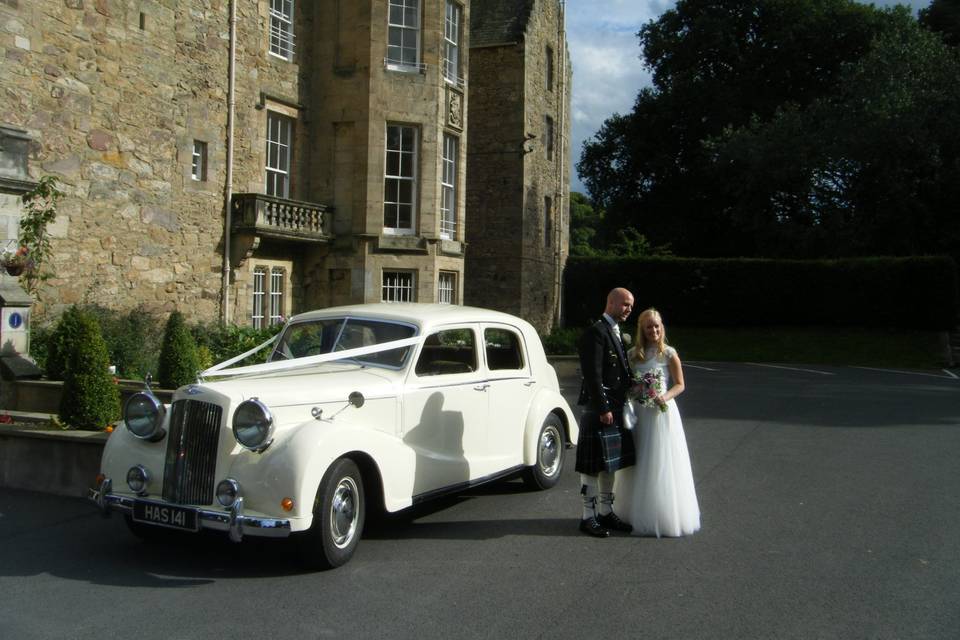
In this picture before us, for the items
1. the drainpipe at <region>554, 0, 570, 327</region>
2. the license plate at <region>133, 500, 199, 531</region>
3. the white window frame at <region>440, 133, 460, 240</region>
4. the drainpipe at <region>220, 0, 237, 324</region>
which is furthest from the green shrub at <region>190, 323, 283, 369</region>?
the drainpipe at <region>554, 0, 570, 327</region>

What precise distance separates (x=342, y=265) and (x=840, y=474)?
A: 14.6 metres

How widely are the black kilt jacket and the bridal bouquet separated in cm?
9

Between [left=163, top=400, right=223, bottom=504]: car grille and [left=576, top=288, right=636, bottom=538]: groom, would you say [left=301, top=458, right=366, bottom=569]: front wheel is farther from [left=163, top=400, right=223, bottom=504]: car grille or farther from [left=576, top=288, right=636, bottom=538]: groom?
[left=576, top=288, right=636, bottom=538]: groom

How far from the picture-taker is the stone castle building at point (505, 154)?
31047 millimetres

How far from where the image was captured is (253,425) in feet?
19.6

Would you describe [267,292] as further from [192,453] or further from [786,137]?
[786,137]

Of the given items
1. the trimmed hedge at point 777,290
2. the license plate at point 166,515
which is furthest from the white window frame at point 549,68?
the license plate at point 166,515

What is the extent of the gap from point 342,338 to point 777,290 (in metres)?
30.0

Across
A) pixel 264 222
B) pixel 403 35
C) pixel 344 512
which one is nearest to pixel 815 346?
pixel 403 35

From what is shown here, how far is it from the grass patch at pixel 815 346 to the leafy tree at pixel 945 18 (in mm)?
16611

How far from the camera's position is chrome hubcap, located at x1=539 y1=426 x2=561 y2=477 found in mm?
8945

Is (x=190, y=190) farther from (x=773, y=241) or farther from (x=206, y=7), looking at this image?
(x=773, y=241)

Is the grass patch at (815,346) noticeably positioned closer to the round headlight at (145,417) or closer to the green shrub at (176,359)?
the green shrub at (176,359)

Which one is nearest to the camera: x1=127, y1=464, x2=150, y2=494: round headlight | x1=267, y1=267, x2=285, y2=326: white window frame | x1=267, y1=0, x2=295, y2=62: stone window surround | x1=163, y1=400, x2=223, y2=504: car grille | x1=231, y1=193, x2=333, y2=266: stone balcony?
x1=163, y1=400, x2=223, y2=504: car grille
